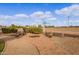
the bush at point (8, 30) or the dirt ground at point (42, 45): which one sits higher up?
the bush at point (8, 30)

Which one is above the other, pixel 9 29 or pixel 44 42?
pixel 9 29

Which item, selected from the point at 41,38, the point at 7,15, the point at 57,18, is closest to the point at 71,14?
the point at 57,18

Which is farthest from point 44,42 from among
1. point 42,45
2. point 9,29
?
point 9,29

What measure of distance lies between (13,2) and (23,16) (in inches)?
5.8

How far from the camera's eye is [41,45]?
2982 millimetres

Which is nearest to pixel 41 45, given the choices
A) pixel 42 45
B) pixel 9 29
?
pixel 42 45

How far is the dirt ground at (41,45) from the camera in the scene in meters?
2.97

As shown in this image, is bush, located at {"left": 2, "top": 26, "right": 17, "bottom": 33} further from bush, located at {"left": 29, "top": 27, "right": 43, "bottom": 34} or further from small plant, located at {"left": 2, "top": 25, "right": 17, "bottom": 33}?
bush, located at {"left": 29, "top": 27, "right": 43, "bottom": 34}

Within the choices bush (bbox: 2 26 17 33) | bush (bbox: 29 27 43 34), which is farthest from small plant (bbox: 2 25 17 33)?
bush (bbox: 29 27 43 34)

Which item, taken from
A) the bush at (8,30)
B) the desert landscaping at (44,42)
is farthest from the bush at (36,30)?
the bush at (8,30)

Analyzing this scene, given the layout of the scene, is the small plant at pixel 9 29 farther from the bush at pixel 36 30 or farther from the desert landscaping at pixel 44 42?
the bush at pixel 36 30

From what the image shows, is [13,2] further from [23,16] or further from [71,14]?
[71,14]

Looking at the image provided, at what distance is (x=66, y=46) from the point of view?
2.99 metres

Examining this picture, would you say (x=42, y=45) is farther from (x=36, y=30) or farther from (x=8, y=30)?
(x=8, y=30)
